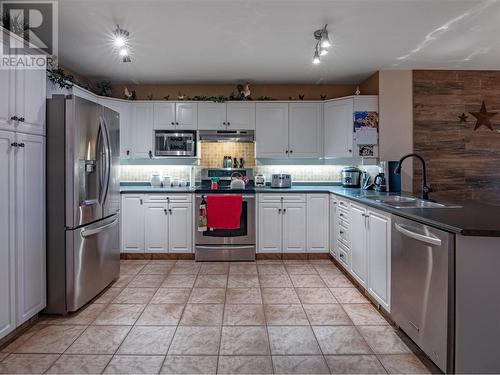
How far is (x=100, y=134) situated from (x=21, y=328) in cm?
166

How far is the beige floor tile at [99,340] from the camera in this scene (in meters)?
2.12

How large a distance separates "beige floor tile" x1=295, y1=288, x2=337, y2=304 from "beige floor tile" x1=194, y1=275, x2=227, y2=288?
0.81m

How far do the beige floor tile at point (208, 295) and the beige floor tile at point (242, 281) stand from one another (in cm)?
19

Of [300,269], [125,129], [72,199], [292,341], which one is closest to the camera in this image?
[292,341]

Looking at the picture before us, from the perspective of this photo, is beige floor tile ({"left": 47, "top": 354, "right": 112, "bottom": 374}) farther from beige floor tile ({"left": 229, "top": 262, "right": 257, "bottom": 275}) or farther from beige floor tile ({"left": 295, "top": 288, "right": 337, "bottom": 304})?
beige floor tile ({"left": 229, "top": 262, "right": 257, "bottom": 275})

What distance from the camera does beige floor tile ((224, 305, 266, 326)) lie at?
8.26ft

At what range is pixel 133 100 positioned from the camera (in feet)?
15.1

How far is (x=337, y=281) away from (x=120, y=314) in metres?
2.20

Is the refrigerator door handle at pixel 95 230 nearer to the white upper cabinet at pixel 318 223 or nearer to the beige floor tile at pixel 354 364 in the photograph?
the beige floor tile at pixel 354 364

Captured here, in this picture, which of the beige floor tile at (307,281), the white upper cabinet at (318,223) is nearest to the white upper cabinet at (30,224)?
the beige floor tile at (307,281)

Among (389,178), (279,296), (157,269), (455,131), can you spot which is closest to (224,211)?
(157,269)

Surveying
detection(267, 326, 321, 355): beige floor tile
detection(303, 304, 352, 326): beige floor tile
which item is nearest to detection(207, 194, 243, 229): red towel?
detection(303, 304, 352, 326): beige floor tile

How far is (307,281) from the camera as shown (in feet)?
11.5

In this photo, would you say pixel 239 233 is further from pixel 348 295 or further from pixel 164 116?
pixel 164 116
